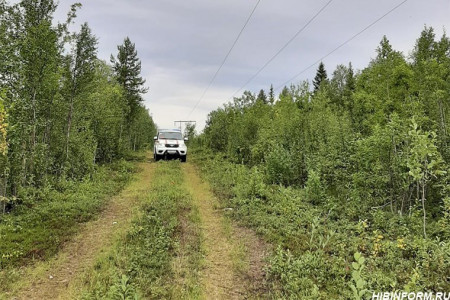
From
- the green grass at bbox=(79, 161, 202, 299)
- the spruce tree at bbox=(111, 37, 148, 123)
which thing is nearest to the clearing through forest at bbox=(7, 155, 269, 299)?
the green grass at bbox=(79, 161, 202, 299)

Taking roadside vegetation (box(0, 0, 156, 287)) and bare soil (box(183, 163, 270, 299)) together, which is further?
roadside vegetation (box(0, 0, 156, 287))

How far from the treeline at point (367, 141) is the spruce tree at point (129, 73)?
9.73m

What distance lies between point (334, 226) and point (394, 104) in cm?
984

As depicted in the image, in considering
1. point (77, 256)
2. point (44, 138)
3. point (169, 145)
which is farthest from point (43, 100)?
point (169, 145)

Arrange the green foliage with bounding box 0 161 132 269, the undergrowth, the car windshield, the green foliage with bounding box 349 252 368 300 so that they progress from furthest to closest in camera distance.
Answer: the car windshield < the green foliage with bounding box 0 161 132 269 < the undergrowth < the green foliage with bounding box 349 252 368 300

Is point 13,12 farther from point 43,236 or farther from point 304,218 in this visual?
point 304,218

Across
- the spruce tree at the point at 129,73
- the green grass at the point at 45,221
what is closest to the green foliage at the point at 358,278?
the green grass at the point at 45,221

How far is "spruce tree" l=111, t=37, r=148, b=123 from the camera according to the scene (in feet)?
92.1

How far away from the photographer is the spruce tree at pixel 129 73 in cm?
2808

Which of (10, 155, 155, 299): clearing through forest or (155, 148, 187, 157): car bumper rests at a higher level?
(155, 148, 187, 157): car bumper

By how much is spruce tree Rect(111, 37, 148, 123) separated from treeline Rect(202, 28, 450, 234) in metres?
9.73

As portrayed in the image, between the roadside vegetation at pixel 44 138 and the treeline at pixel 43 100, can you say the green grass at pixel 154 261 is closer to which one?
the roadside vegetation at pixel 44 138

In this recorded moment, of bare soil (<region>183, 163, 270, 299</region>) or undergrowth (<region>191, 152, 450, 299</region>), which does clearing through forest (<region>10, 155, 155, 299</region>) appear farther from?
undergrowth (<region>191, 152, 450, 299</region>)

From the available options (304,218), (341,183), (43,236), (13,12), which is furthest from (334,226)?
(13,12)
